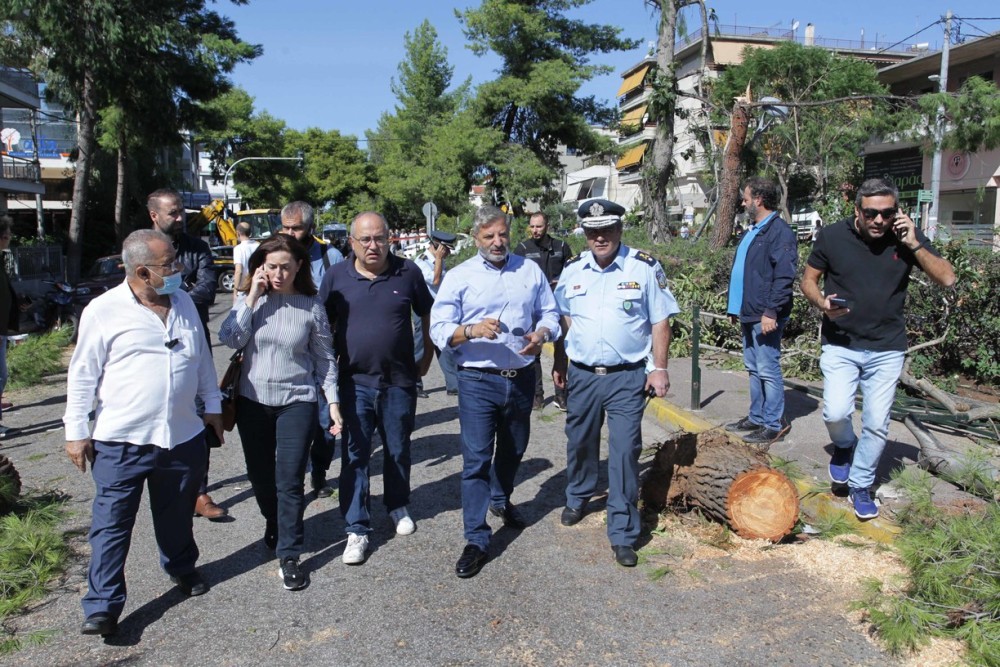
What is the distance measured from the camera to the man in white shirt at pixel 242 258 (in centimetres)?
447

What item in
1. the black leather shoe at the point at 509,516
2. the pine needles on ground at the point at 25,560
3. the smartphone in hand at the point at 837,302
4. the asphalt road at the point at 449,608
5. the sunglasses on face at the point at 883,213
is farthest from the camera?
the black leather shoe at the point at 509,516

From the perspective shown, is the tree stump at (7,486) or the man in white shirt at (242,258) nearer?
the man in white shirt at (242,258)

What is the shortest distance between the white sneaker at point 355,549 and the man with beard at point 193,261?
3.56 feet

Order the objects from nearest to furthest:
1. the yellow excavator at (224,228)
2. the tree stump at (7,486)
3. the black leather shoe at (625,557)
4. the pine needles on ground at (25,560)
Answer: the pine needles on ground at (25,560)
the black leather shoe at (625,557)
the tree stump at (7,486)
the yellow excavator at (224,228)

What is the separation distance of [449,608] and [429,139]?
35.7m

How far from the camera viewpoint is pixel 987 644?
3.17m

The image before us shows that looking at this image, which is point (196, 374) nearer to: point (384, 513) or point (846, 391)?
point (384, 513)

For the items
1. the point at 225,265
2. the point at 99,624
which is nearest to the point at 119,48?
the point at 225,265

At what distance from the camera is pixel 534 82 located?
29.3 meters

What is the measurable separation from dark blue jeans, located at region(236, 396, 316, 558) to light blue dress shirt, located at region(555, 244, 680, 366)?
5.12 ft

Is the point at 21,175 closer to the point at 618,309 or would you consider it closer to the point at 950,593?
the point at 618,309

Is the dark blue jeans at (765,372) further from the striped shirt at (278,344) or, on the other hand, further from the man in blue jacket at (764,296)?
the striped shirt at (278,344)

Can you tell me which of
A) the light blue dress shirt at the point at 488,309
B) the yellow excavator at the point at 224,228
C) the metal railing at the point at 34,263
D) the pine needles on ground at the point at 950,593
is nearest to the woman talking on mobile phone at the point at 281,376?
the light blue dress shirt at the point at 488,309

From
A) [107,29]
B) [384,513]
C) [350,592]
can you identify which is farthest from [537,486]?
[107,29]
